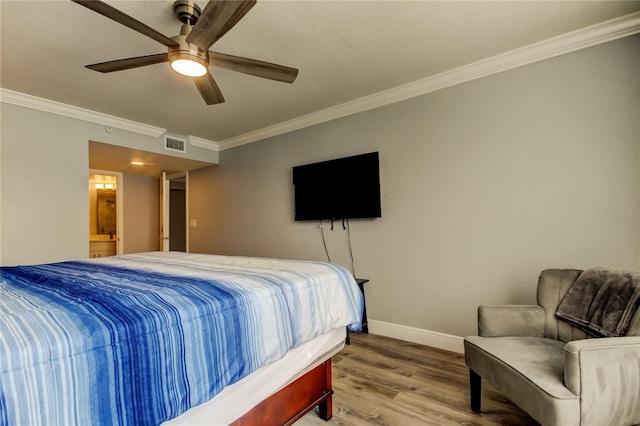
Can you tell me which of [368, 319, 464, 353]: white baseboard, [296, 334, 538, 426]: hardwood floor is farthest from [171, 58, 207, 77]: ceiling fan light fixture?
[368, 319, 464, 353]: white baseboard

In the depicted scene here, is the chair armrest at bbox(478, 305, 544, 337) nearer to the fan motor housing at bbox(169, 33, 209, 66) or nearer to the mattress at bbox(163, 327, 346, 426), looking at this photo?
the mattress at bbox(163, 327, 346, 426)

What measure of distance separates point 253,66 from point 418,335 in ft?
8.74

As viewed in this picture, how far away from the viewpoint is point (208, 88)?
219cm

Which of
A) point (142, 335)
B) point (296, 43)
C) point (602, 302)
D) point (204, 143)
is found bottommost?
point (602, 302)

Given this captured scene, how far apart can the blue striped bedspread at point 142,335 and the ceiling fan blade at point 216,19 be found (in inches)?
48.7

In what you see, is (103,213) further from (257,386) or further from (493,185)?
(493,185)

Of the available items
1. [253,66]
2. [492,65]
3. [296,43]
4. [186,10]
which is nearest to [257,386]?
[253,66]

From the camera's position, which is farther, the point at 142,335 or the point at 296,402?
the point at 296,402

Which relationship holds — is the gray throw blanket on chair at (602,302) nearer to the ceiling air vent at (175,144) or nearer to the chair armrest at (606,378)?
the chair armrest at (606,378)

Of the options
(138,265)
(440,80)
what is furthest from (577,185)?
(138,265)

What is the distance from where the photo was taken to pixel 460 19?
207cm

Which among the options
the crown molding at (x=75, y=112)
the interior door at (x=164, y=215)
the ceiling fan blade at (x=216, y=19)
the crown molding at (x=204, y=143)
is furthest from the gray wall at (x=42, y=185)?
the ceiling fan blade at (x=216, y=19)

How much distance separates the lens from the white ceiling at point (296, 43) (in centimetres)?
194

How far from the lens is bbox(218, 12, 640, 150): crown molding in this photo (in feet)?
7.02
